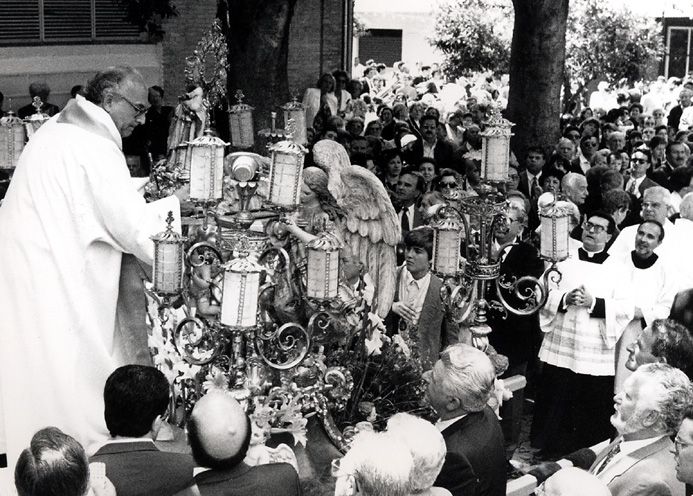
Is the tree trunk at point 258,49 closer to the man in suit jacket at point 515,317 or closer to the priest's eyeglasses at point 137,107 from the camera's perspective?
the man in suit jacket at point 515,317

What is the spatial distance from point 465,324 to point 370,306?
2.02 ft

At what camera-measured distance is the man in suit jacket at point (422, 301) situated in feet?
23.0

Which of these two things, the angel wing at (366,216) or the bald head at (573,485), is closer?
the bald head at (573,485)

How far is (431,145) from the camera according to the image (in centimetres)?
1352

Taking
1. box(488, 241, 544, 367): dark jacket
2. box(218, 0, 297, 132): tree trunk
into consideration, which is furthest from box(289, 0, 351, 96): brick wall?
box(488, 241, 544, 367): dark jacket

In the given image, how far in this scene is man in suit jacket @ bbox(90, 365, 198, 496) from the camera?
158 inches

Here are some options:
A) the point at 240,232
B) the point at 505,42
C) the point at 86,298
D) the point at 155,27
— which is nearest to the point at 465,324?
the point at 240,232

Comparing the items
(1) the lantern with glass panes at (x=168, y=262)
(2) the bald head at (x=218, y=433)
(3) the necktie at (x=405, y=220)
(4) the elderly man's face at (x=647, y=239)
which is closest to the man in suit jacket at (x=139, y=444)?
(2) the bald head at (x=218, y=433)

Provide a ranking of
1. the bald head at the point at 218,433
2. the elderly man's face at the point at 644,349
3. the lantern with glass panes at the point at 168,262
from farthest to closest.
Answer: the elderly man's face at the point at 644,349 < the lantern with glass panes at the point at 168,262 < the bald head at the point at 218,433

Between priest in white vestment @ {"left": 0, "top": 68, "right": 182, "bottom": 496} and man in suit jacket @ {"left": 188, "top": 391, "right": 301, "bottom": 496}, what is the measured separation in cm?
134

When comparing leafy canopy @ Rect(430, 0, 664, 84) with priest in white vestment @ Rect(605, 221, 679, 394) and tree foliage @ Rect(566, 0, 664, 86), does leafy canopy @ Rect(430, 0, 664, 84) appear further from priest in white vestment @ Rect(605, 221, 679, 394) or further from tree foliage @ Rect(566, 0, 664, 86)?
priest in white vestment @ Rect(605, 221, 679, 394)

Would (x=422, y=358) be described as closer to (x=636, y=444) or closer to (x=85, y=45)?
(x=636, y=444)

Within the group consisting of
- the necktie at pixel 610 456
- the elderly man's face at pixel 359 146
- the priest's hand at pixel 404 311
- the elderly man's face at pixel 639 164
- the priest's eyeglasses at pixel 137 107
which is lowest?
the necktie at pixel 610 456

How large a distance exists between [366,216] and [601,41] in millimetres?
17721
